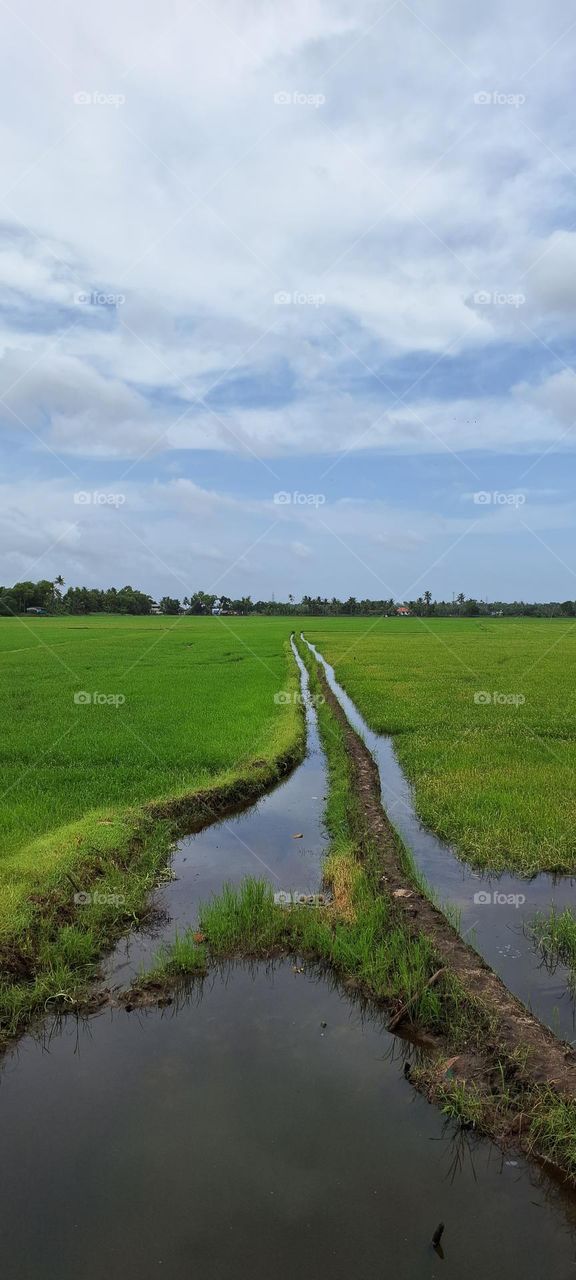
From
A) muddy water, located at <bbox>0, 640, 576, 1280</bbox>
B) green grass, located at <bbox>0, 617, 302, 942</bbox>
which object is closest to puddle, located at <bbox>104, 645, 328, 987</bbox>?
green grass, located at <bbox>0, 617, 302, 942</bbox>

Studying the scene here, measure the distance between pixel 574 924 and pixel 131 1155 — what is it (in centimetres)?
430

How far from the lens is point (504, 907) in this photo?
23.3 feet

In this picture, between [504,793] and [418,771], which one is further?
[418,771]

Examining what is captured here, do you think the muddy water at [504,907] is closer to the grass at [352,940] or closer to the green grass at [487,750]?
the green grass at [487,750]

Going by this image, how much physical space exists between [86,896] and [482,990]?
383 cm

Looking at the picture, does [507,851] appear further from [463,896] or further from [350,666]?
[350,666]

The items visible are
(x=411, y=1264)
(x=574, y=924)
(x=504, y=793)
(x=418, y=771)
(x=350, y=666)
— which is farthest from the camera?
(x=350, y=666)

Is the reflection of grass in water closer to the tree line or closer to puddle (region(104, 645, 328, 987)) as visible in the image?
puddle (region(104, 645, 328, 987))

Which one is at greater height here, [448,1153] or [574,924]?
[574,924]

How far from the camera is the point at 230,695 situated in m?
20.6

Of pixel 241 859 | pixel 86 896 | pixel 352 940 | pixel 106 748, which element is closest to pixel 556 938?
pixel 352 940

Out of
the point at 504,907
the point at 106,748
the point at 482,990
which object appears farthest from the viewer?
the point at 106,748

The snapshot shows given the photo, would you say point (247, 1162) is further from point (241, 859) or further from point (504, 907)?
point (241, 859)

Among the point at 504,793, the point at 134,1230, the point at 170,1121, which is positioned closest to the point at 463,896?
the point at 504,793
